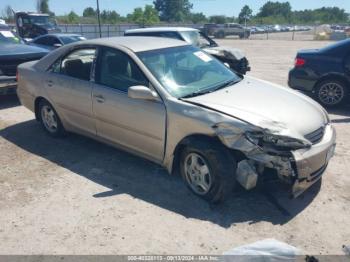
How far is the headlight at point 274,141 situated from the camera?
3.18 m

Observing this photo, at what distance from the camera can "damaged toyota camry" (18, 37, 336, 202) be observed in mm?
3266

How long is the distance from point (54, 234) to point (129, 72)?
6.63 feet

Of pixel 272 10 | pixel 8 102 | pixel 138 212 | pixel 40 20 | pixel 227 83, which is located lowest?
pixel 138 212

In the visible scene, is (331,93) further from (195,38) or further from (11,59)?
(11,59)

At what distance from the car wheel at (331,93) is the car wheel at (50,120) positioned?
5.21 meters

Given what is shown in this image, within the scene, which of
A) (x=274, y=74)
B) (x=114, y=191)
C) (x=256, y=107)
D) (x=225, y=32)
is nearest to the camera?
(x=256, y=107)

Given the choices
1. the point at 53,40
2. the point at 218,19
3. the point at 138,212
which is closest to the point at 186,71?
the point at 138,212

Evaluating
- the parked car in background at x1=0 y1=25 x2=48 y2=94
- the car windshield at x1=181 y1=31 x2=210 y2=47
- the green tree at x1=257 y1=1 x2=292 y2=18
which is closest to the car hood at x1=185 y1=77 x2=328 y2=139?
the parked car in background at x1=0 y1=25 x2=48 y2=94

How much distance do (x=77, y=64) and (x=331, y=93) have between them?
5141mm

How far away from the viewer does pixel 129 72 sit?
4.18 m

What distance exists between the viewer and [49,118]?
5555 mm

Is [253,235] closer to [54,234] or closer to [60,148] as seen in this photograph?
[54,234]

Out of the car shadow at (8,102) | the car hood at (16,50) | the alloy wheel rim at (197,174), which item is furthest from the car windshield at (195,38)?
the alloy wheel rim at (197,174)

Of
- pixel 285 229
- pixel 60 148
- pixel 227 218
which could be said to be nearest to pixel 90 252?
pixel 227 218
